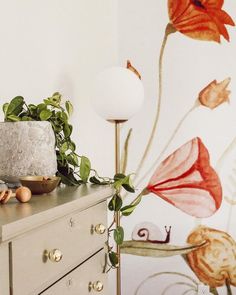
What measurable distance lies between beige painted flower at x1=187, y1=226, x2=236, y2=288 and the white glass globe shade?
90 centimetres

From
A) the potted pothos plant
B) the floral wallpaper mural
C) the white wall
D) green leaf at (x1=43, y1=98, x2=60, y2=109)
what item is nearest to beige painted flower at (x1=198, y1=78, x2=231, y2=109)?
the floral wallpaper mural

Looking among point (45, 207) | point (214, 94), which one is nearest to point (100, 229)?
point (45, 207)

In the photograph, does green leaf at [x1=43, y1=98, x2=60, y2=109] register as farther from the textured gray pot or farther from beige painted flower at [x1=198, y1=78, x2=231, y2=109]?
beige painted flower at [x1=198, y1=78, x2=231, y2=109]

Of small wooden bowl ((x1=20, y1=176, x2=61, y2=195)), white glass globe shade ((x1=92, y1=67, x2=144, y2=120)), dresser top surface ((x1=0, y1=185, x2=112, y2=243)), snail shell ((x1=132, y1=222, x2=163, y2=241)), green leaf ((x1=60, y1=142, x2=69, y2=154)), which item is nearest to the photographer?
dresser top surface ((x1=0, y1=185, x2=112, y2=243))

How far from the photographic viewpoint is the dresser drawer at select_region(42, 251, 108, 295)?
3.99ft

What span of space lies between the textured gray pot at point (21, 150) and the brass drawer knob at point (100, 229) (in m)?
0.22

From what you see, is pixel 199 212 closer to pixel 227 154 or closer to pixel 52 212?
pixel 227 154

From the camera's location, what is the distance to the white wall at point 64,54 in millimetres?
1827

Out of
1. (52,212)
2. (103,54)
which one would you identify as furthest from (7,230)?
(103,54)

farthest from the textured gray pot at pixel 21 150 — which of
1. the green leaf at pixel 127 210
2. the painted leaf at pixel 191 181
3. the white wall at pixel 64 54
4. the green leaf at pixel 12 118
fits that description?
the painted leaf at pixel 191 181

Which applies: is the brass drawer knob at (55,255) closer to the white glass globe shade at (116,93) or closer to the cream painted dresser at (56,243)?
the cream painted dresser at (56,243)

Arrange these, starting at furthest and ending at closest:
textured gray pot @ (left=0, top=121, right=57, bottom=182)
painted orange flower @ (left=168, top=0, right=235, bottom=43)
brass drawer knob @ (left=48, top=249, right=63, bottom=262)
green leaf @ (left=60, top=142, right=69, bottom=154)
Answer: painted orange flower @ (left=168, top=0, right=235, bottom=43), green leaf @ (left=60, top=142, right=69, bottom=154), textured gray pot @ (left=0, top=121, right=57, bottom=182), brass drawer knob @ (left=48, top=249, right=63, bottom=262)

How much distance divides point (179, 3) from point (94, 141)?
2.91 ft

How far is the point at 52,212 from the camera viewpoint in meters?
1.10
